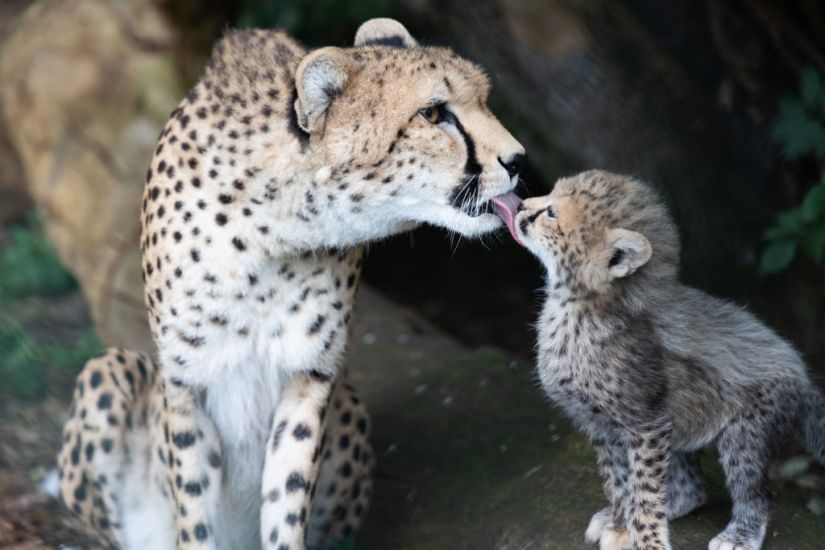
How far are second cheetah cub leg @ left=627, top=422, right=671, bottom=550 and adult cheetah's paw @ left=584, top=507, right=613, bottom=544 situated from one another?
27 cm

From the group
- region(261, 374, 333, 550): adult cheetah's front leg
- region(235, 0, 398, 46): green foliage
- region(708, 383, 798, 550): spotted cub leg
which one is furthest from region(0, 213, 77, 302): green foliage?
region(708, 383, 798, 550): spotted cub leg

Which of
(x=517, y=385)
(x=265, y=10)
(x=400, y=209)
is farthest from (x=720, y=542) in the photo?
(x=265, y=10)

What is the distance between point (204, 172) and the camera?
11.0 feet

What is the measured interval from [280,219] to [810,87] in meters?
2.05

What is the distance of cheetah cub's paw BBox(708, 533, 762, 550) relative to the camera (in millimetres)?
3176

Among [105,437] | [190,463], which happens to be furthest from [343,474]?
[105,437]

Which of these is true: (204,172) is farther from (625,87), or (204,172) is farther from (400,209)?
(625,87)

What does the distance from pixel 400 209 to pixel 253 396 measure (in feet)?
2.51

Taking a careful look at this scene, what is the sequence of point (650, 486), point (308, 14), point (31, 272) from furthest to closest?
1. point (31, 272)
2. point (308, 14)
3. point (650, 486)

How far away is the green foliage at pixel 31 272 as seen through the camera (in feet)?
20.1

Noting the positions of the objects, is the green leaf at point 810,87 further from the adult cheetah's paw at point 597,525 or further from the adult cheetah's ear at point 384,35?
the adult cheetah's paw at point 597,525

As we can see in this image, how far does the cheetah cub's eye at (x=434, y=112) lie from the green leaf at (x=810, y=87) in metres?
1.65

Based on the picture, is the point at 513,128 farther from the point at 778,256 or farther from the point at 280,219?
the point at 280,219

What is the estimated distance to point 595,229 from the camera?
3145 mm
